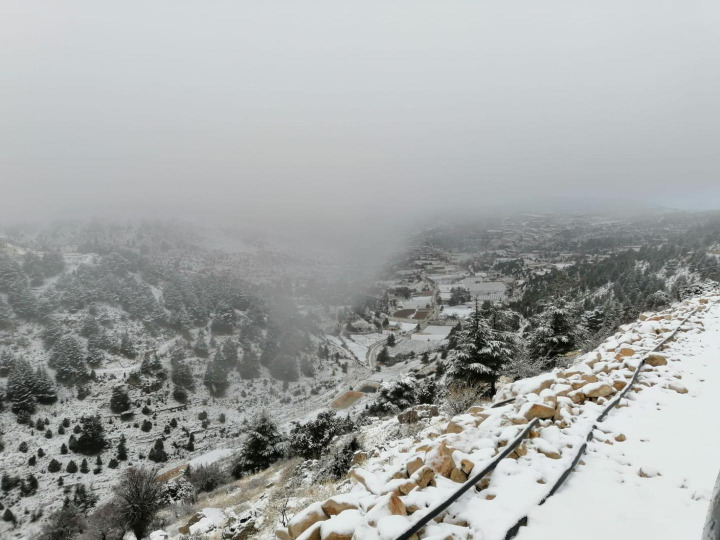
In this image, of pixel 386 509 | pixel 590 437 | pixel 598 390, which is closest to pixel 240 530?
pixel 386 509

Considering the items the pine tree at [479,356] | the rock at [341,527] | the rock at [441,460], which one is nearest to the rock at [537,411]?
the rock at [441,460]

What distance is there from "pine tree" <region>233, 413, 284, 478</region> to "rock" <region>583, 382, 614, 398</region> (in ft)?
94.1

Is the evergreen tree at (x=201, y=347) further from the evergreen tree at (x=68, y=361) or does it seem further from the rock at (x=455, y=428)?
the rock at (x=455, y=428)

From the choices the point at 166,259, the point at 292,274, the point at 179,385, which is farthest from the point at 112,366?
the point at 292,274

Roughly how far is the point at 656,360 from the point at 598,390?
8.73 feet

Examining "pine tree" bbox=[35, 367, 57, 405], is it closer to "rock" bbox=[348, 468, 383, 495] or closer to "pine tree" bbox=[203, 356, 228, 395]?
"pine tree" bbox=[203, 356, 228, 395]

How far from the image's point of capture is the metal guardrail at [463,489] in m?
2.73

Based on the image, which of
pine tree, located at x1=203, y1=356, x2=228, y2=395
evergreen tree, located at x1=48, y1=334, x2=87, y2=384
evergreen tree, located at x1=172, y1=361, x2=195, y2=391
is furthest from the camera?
pine tree, located at x1=203, y1=356, x2=228, y2=395

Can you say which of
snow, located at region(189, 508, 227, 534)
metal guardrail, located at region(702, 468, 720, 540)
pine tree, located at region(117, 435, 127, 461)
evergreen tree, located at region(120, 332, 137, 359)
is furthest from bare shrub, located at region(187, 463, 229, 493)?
evergreen tree, located at region(120, 332, 137, 359)

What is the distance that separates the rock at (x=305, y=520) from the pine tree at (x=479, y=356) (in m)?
15.3

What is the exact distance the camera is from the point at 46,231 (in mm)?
144375

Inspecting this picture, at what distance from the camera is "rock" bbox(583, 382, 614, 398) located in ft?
17.8

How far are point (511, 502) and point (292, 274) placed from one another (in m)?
169

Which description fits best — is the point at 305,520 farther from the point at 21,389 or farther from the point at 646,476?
the point at 21,389
